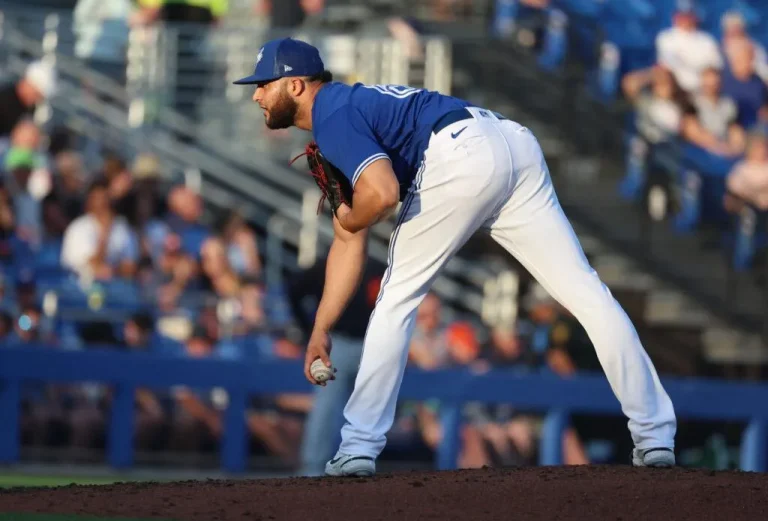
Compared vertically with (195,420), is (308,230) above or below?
above

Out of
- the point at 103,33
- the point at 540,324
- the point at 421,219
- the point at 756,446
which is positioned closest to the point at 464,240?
the point at 421,219

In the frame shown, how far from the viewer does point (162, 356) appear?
12.7m

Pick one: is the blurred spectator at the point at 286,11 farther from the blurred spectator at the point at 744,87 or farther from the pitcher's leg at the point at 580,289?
the pitcher's leg at the point at 580,289

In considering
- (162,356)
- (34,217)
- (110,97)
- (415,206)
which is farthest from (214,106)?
(415,206)

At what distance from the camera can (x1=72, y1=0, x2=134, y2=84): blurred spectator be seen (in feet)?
51.8

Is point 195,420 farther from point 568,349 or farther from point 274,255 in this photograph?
point 568,349

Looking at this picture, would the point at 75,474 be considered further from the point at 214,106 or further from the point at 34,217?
the point at 214,106

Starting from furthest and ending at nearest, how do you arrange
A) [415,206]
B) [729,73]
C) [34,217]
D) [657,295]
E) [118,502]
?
[729,73]
[657,295]
[34,217]
[415,206]
[118,502]

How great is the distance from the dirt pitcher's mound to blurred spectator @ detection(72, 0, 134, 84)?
9.84m

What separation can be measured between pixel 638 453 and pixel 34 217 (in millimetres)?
7959

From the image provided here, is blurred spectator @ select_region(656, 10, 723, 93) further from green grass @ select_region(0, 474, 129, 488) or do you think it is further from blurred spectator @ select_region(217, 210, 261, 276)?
green grass @ select_region(0, 474, 129, 488)

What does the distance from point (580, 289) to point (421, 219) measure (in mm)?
738

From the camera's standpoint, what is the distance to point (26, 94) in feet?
49.3

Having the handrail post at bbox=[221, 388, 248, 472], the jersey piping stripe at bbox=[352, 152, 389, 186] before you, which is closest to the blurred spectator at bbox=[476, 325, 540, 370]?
the handrail post at bbox=[221, 388, 248, 472]
